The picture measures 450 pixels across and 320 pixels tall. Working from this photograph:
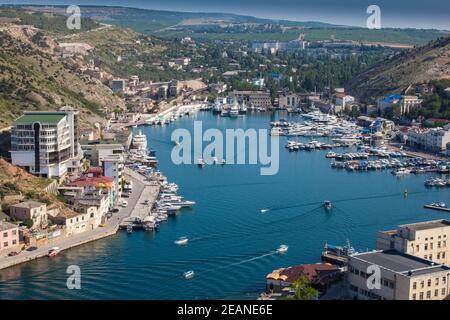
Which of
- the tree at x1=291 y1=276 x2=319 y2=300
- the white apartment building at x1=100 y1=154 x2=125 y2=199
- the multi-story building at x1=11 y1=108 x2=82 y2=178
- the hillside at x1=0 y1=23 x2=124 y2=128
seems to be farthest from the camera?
the hillside at x1=0 y1=23 x2=124 y2=128

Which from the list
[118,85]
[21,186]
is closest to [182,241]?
[21,186]

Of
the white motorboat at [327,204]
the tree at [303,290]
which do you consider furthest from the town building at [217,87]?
the tree at [303,290]

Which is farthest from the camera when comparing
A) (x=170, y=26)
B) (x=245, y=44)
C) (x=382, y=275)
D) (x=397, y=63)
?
(x=170, y=26)

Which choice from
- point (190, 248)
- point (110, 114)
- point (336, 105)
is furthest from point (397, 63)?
point (190, 248)

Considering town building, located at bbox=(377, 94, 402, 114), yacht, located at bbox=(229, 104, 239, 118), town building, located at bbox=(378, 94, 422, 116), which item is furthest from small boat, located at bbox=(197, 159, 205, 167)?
town building, located at bbox=(377, 94, 402, 114)

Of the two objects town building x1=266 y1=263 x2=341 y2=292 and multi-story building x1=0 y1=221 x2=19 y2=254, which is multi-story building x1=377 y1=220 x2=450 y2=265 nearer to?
town building x1=266 y1=263 x2=341 y2=292

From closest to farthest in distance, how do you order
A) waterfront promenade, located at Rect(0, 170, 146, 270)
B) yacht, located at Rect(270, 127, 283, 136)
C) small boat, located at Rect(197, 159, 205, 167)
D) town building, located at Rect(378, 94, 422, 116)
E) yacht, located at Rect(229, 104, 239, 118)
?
waterfront promenade, located at Rect(0, 170, 146, 270), small boat, located at Rect(197, 159, 205, 167), yacht, located at Rect(270, 127, 283, 136), town building, located at Rect(378, 94, 422, 116), yacht, located at Rect(229, 104, 239, 118)

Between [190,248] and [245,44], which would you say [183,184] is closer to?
[190,248]
